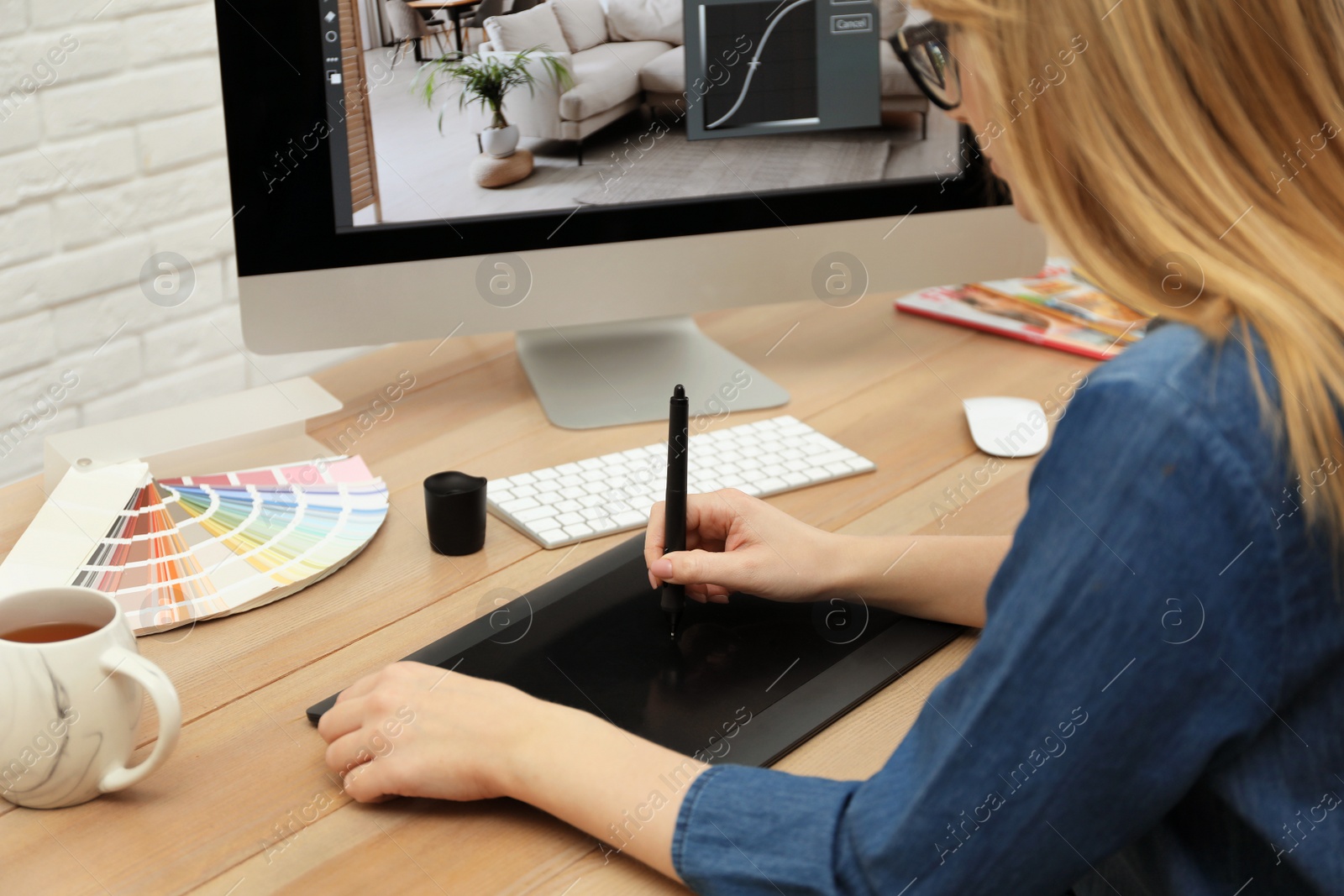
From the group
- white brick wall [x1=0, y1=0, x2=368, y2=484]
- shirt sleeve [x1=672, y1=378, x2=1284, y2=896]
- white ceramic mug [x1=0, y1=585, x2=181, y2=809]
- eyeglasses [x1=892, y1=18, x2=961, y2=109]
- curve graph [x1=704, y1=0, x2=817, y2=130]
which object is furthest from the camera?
white brick wall [x1=0, y1=0, x2=368, y2=484]

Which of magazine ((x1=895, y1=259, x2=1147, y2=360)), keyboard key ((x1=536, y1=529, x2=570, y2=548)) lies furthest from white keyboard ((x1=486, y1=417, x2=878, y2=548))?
magazine ((x1=895, y1=259, x2=1147, y2=360))

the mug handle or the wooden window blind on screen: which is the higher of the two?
the wooden window blind on screen

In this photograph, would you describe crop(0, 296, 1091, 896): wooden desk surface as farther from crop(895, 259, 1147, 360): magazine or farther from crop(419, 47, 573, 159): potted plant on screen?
crop(419, 47, 573, 159): potted plant on screen

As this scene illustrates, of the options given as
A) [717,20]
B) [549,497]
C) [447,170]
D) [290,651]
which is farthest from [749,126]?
[290,651]

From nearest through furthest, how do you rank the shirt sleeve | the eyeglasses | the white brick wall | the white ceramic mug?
the shirt sleeve
the white ceramic mug
the eyeglasses
the white brick wall

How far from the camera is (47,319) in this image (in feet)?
3.69

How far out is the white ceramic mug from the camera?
0.54 meters

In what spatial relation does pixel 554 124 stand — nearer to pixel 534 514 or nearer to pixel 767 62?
pixel 767 62

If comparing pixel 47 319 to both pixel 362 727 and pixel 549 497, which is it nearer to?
pixel 549 497

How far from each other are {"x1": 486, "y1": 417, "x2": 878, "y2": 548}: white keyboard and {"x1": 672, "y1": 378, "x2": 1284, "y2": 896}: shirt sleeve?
1.30 feet

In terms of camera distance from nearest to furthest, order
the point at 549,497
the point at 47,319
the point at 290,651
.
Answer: the point at 290,651 → the point at 549,497 → the point at 47,319

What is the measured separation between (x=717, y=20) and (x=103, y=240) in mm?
674

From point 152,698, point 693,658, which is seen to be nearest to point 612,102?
point 693,658

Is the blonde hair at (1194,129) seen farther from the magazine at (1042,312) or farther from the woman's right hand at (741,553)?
the magazine at (1042,312)
